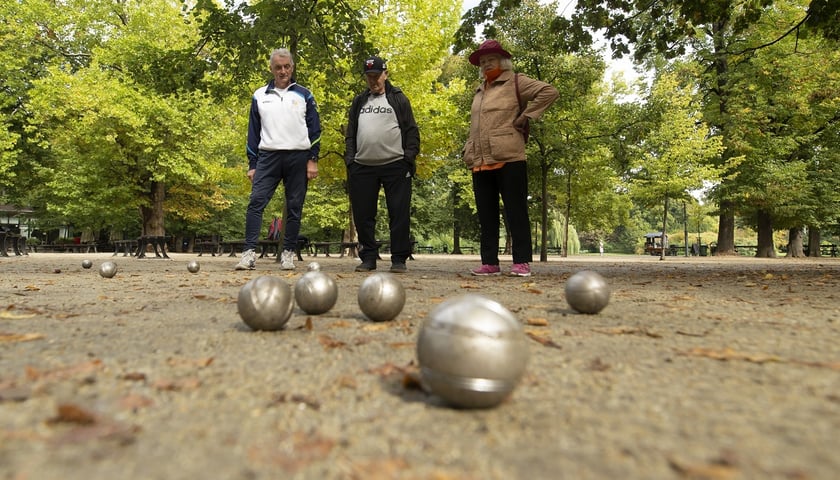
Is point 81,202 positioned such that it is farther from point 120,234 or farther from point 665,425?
point 665,425

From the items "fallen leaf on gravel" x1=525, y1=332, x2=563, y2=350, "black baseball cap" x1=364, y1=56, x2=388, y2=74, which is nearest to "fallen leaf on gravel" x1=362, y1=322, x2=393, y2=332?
"fallen leaf on gravel" x1=525, y1=332, x2=563, y2=350

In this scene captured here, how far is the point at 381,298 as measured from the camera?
333 centimetres

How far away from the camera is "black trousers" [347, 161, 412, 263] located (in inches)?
270

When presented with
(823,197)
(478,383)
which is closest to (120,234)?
(478,383)

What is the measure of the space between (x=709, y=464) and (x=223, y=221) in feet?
127

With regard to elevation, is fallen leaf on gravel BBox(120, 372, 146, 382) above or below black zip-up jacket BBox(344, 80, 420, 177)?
below

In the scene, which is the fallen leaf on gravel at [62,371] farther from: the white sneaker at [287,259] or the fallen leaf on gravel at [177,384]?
the white sneaker at [287,259]

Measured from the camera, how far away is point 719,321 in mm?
3455

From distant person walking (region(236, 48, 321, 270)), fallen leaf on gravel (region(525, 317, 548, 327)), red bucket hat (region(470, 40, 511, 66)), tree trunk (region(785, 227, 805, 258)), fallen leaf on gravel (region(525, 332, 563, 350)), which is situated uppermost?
red bucket hat (region(470, 40, 511, 66))

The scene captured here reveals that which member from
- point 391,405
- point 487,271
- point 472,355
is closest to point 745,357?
point 472,355

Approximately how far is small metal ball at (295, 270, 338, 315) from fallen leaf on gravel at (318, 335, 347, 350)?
760 mm

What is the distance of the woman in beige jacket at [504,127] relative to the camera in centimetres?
644

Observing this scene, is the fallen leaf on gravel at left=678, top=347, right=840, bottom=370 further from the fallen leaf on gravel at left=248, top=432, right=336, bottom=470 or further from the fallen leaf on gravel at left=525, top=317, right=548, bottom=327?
the fallen leaf on gravel at left=248, top=432, right=336, bottom=470

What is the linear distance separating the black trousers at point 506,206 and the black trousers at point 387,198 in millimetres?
997
